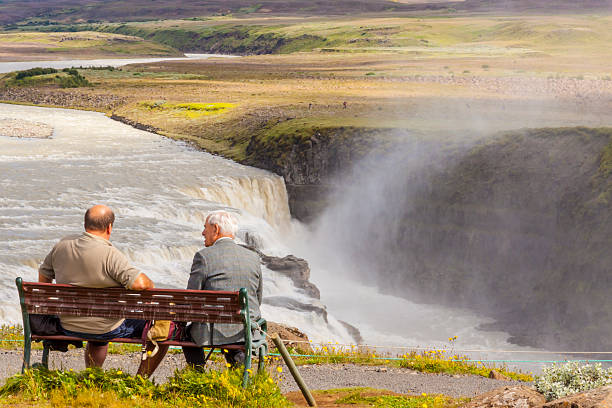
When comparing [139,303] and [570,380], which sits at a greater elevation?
[139,303]

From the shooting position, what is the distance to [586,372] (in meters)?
8.45

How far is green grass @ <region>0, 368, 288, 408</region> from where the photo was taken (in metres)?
7.55

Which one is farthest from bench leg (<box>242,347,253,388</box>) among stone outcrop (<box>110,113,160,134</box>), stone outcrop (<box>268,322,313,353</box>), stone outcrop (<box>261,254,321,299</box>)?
stone outcrop (<box>110,113,160,134</box>)

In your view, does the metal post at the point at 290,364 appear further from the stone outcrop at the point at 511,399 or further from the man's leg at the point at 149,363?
the stone outcrop at the point at 511,399

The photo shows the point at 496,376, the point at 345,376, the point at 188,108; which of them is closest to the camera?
the point at 345,376

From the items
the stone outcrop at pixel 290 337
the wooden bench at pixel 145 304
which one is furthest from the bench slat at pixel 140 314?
the stone outcrop at pixel 290 337

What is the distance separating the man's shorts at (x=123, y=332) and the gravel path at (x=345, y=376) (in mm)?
2890

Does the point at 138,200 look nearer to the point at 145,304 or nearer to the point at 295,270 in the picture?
the point at 295,270

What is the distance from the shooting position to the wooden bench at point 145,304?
7.66 m

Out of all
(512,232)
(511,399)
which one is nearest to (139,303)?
(511,399)

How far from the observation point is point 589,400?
6.99 metres

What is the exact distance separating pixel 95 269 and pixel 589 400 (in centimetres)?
488

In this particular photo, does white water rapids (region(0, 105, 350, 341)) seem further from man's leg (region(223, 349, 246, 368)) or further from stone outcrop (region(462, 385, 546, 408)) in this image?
stone outcrop (region(462, 385, 546, 408))

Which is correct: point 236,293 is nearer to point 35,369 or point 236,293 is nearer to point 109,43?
point 35,369
